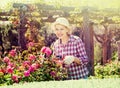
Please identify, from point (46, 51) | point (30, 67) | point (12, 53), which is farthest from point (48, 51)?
point (12, 53)

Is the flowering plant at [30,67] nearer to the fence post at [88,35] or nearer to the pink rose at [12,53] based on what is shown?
the pink rose at [12,53]

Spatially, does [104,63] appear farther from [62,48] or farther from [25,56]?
[25,56]

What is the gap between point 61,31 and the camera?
7262mm

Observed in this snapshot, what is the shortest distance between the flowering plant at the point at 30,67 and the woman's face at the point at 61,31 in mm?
292

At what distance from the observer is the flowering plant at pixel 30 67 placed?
22.8 ft

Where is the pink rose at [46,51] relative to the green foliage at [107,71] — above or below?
above

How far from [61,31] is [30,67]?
0.79 m

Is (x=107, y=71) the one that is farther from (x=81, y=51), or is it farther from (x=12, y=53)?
(x=12, y=53)

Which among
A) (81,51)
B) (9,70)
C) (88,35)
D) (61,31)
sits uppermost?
(61,31)

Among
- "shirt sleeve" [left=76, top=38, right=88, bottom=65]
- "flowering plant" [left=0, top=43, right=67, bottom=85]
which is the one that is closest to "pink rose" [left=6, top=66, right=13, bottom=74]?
"flowering plant" [left=0, top=43, right=67, bottom=85]

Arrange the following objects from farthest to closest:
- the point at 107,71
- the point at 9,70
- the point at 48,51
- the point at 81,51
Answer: the point at 107,71 → the point at 81,51 → the point at 48,51 → the point at 9,70

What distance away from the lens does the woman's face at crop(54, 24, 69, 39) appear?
721 centimetres

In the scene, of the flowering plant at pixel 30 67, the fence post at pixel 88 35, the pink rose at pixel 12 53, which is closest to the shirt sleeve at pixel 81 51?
the fence post at pixel 88 35

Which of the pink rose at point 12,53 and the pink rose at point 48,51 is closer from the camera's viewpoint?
the pink rose at point 12,53
